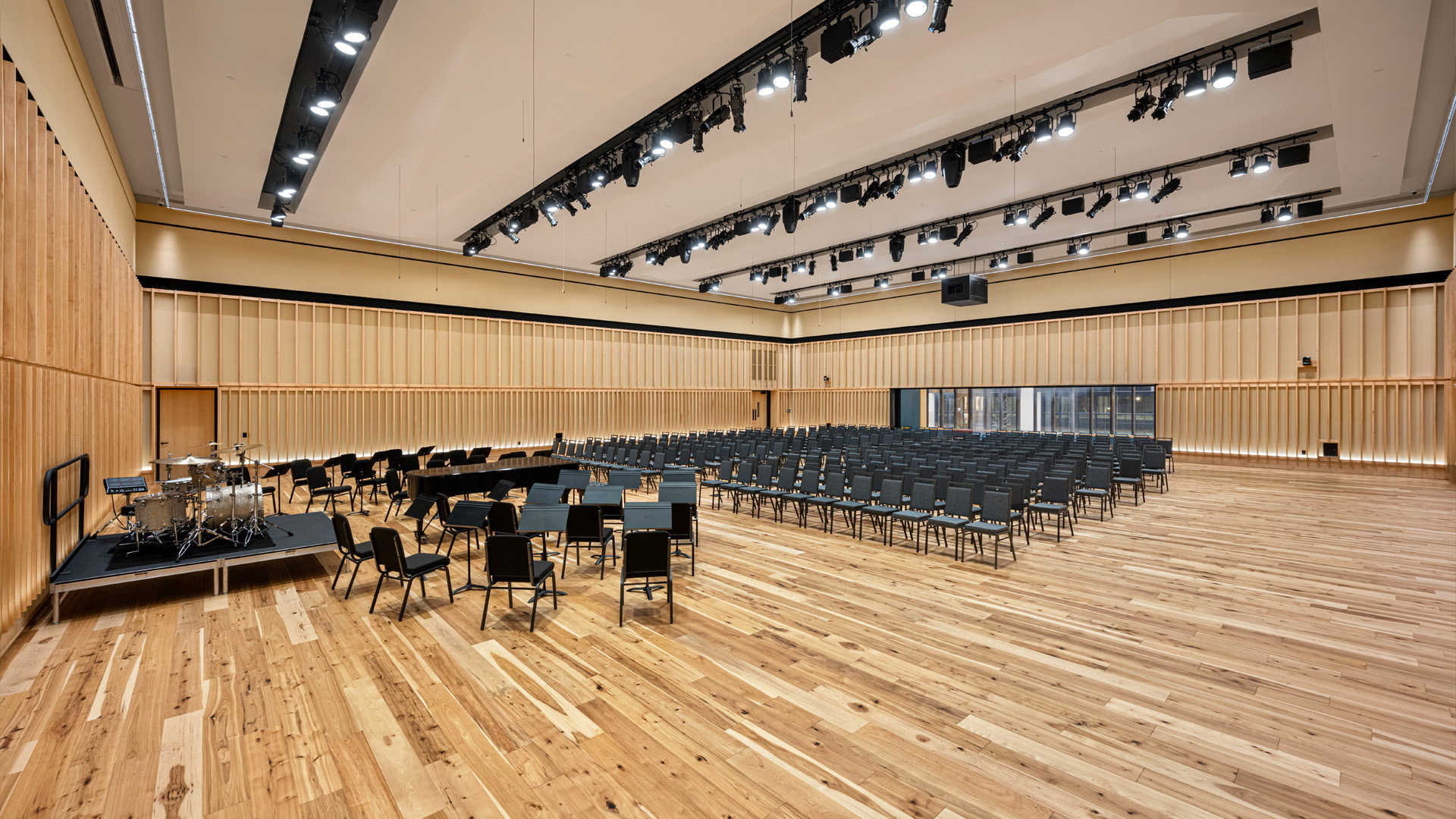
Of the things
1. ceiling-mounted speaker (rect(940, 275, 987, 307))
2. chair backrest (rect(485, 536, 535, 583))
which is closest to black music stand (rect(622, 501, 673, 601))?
chair backrest (rect(485, 536, 535, 583))

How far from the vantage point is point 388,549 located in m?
4.80

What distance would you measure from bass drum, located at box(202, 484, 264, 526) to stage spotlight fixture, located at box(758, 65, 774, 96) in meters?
6.83

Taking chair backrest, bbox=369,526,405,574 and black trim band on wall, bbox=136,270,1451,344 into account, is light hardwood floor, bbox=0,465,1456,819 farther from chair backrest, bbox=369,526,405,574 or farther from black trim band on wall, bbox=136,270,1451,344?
black trim band on wall, bbox=136,270,1451,344

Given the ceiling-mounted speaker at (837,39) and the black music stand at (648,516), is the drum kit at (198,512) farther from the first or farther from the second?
the ceiling-mounted speaker at (837,39)

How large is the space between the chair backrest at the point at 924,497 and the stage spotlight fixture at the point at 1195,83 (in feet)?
17.2

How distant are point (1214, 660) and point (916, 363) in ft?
59.1

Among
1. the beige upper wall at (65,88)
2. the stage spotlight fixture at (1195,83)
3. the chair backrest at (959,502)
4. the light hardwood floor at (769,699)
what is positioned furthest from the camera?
the chair backrest at (959,502)

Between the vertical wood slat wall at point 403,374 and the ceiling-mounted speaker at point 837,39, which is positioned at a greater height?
the ceiling-mounted speaker at point 837,39

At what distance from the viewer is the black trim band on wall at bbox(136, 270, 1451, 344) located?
12.6m

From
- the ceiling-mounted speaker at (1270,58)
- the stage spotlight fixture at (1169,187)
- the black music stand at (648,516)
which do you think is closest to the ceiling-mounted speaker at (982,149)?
the ceiling-mounted speaker at (1270,58)

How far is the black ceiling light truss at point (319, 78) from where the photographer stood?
496 centimetres

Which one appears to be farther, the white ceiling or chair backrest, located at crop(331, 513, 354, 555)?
the white ceiling

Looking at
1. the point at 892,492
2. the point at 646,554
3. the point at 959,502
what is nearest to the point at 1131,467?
the point at 959,502

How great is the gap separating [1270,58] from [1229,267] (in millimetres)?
11399
